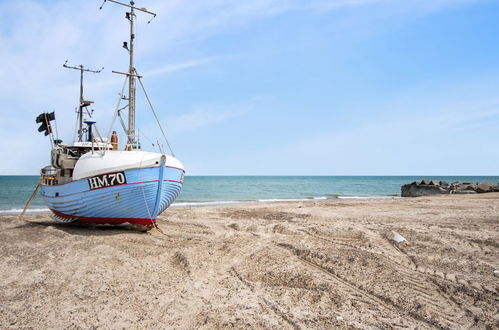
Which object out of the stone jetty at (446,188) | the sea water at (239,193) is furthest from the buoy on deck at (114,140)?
the stone jetty at (446,188)

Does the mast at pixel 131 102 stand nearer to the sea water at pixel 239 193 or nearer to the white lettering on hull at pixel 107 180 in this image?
the white lettering on hull at pixel 107 180

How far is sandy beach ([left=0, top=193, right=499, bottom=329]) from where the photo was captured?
188 inches

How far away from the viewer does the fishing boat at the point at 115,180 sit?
997cm

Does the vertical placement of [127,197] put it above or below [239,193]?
above

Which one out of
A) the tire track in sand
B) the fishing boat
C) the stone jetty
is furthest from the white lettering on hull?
the stone jetty

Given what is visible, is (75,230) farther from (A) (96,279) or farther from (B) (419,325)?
(B) (419,325)

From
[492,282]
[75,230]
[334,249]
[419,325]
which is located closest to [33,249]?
[75,230]

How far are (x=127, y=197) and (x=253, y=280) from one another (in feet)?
18.2

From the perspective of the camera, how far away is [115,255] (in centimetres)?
789

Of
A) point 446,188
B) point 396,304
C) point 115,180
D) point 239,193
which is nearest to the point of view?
point 396,304

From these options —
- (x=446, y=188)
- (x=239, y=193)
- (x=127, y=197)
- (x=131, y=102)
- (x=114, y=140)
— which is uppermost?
(x=131, y=102)

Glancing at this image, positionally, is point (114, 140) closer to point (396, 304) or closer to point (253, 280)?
point (253, 280)

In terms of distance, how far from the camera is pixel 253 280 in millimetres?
6320

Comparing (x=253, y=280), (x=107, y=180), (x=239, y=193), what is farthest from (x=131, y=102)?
(x=239, y=193)
